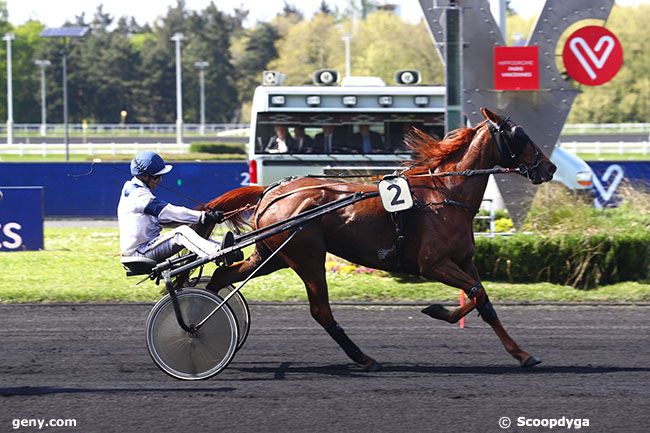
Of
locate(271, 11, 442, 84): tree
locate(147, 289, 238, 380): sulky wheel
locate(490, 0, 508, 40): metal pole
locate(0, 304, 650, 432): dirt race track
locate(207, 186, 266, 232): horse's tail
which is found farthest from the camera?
locate(271, 11, 442, 84): tree

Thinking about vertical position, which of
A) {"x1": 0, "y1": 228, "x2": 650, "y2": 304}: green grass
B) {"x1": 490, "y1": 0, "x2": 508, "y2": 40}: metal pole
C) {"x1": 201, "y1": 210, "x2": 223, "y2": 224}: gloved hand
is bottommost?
{"x1": 0, "y1": 228, "x2": 650, "y2": 304}: green grass

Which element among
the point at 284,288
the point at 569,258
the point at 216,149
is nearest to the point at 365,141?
the point at 284,288

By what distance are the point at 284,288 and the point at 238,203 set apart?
12.1 feet

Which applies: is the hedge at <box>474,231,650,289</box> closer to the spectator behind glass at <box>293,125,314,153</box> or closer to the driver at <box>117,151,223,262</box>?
the driver at <box>117,151,223,262</box>

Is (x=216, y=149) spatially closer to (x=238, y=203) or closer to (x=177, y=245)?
(x=238, y=203)

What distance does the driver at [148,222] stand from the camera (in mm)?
7195

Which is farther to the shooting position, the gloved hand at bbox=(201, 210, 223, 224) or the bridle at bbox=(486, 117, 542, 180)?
the bridle at bbox=(486, 117, 542, 180)

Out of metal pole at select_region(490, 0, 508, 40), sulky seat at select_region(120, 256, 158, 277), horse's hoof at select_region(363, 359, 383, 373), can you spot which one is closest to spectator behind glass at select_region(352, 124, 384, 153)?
metal pole at select_region(490, 0, 508, 40)

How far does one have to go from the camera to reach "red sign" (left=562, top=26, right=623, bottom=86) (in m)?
13.1

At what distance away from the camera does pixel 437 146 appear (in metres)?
7.97

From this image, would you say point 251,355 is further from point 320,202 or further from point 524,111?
point 524,111

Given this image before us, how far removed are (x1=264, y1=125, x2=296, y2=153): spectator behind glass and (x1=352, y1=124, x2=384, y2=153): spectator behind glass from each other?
1023 mm
